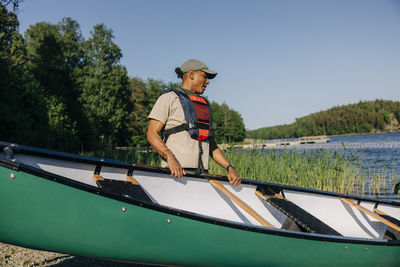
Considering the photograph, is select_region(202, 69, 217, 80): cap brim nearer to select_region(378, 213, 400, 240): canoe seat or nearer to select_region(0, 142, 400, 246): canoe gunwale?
select_region(0, 142, 400, 246): canoe gunwale

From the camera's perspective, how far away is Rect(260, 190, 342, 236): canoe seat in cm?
310

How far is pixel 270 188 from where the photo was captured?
13.6 ft

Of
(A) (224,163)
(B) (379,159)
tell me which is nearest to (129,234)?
(A) (224,163)

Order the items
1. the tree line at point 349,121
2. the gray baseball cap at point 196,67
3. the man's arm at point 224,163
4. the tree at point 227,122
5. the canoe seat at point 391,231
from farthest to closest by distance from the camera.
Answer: the tree line at point 349,121 → the tree at point 227,122 → the canoe seat at point 391,231 → the man's arm at point 224,163 → the gray baseball cap at point 196,67

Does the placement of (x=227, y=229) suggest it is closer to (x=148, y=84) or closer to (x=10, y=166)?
(x=10, y=166)

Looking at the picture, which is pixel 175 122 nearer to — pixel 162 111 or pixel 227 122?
pixel 162 111

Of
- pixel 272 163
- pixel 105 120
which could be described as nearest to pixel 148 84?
pixel 105 120

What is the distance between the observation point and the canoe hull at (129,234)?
2.10 meters

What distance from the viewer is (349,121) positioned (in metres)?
145

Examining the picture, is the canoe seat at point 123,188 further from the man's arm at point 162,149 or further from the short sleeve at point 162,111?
the short sleeve at point 162,111

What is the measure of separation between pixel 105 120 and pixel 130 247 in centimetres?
4165

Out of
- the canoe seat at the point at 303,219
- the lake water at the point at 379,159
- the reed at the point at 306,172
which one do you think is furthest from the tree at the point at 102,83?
the canoe seat at the point at 303,219

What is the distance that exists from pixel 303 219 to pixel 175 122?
1.77 metres

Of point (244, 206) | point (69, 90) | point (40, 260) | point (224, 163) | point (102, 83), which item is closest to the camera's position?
point (244, 206)
